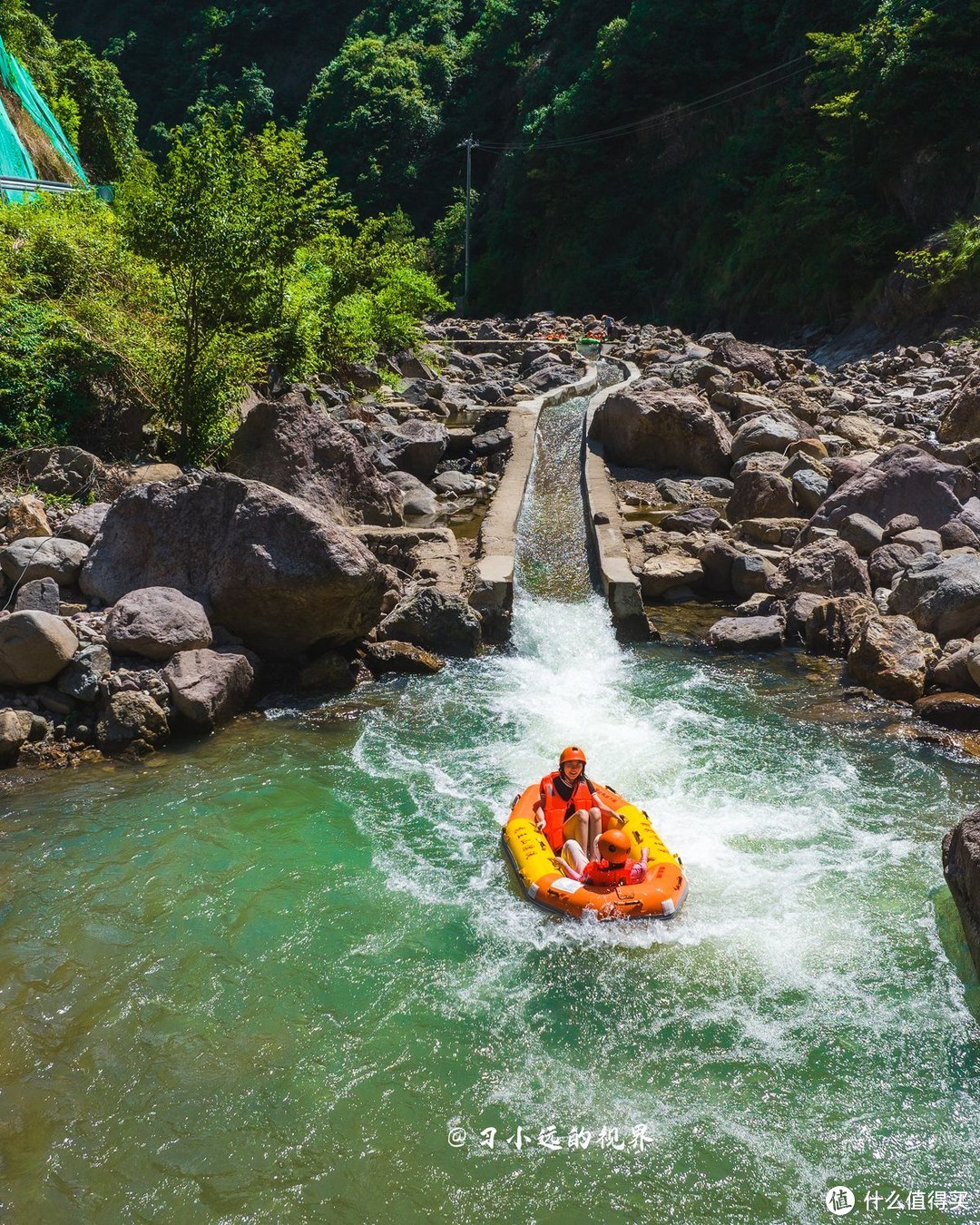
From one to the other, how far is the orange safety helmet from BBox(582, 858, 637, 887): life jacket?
0.07 feet

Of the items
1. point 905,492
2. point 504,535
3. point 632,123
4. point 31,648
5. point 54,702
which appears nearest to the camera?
point 31,648

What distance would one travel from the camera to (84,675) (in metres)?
7.30

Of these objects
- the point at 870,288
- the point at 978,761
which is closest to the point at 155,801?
the point at 978,761

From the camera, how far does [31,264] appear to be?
1127 cm

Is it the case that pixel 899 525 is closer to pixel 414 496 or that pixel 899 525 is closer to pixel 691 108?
pixel 414 496

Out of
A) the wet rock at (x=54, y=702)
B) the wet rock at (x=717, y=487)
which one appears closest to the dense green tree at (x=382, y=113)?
the wet rock at (x=717, y=487)

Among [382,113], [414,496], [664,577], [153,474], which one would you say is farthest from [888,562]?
[382,113]

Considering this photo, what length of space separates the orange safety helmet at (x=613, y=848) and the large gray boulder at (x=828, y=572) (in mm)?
5225

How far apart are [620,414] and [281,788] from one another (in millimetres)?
10341

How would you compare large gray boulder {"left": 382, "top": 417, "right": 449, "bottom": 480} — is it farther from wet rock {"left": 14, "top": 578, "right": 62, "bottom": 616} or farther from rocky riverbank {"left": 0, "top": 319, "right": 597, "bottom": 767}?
wet rock {"left": 14, "top": 578, "right": 62, "bottom": 616}

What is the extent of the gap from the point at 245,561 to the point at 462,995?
14.5 ft

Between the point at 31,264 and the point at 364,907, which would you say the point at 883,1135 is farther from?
the point at 31,264

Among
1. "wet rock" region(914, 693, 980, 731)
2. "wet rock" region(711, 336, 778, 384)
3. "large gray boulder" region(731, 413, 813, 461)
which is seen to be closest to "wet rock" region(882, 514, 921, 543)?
"wet rock" region(914, 693, 980, 731)

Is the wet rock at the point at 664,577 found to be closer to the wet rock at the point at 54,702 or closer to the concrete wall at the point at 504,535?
the concrete wall at the point at 504,535
